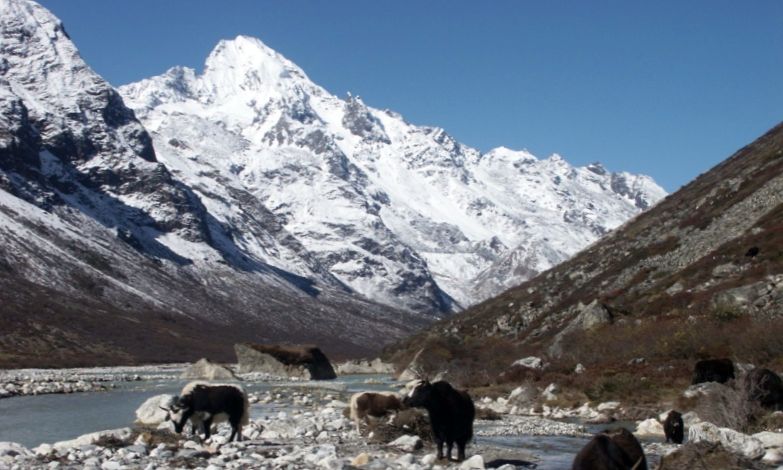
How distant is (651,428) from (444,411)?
36.0ft

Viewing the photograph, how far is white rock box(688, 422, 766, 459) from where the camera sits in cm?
2073

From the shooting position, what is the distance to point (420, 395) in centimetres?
2203

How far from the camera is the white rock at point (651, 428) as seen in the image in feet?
97.7

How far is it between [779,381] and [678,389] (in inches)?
394

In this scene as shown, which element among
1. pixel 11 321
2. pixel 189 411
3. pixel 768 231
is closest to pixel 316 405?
pixel 189 411

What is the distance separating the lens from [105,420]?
42.8 meters

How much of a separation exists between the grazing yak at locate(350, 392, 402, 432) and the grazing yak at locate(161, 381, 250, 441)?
4.63m

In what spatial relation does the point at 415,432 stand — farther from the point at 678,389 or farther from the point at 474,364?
the point at 474,364

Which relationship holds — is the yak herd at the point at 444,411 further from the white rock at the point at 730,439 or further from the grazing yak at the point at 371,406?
the white rock at the point at 730,439

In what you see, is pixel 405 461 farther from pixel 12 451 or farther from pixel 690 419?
pixel 690 419

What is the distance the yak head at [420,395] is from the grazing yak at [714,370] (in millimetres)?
18916

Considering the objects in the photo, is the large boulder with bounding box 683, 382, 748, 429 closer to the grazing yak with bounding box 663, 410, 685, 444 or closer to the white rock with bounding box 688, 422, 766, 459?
the grazing yak with bounding box 663, 410, 685, 444

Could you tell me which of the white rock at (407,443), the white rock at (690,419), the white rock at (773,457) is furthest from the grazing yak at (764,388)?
the white rock at (407,443)

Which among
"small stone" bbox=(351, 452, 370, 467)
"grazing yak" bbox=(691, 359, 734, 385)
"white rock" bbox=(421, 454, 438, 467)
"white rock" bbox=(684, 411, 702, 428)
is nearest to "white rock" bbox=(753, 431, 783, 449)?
"white rock" bbox=(684, 411, 702, 428)
